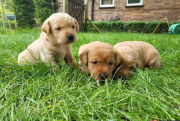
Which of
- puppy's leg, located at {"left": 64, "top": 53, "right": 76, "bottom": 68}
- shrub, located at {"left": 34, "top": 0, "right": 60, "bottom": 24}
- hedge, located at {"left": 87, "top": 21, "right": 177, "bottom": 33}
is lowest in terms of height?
puppy's leg, located at {"left": 64, "top": 53, "right": 76, "bottom": 68}

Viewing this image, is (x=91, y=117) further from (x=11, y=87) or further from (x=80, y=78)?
(x=11, y=87)

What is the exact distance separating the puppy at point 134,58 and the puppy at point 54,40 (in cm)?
89

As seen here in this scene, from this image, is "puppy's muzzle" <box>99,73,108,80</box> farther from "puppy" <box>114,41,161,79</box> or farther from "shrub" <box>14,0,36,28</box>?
"shrub" <box>14,0,36,28</box>

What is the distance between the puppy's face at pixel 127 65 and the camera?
96.2 inches

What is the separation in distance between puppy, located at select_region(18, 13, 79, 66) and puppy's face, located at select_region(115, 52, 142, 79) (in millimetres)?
879

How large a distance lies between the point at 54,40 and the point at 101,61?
3.09ft

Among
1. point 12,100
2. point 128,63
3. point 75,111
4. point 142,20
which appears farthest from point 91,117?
point 142,20

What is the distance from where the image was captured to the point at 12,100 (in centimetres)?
159

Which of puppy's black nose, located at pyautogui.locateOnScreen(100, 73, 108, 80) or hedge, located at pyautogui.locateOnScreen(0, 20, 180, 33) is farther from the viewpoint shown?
hedge, located at pyautogui.locateOnScreen(0, 20, 180, 33)

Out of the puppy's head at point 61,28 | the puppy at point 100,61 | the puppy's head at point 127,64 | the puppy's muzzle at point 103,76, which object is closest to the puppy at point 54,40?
Answer: the puppy's head at point 61,28

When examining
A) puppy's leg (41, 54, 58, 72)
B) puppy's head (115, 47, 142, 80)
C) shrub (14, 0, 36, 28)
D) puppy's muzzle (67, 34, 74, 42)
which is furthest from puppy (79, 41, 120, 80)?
shrub (14, 0, 36, 28)

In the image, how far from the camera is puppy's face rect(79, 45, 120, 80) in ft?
7.35

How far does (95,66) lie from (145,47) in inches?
56.6

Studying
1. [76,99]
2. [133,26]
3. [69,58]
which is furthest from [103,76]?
[133,26]
